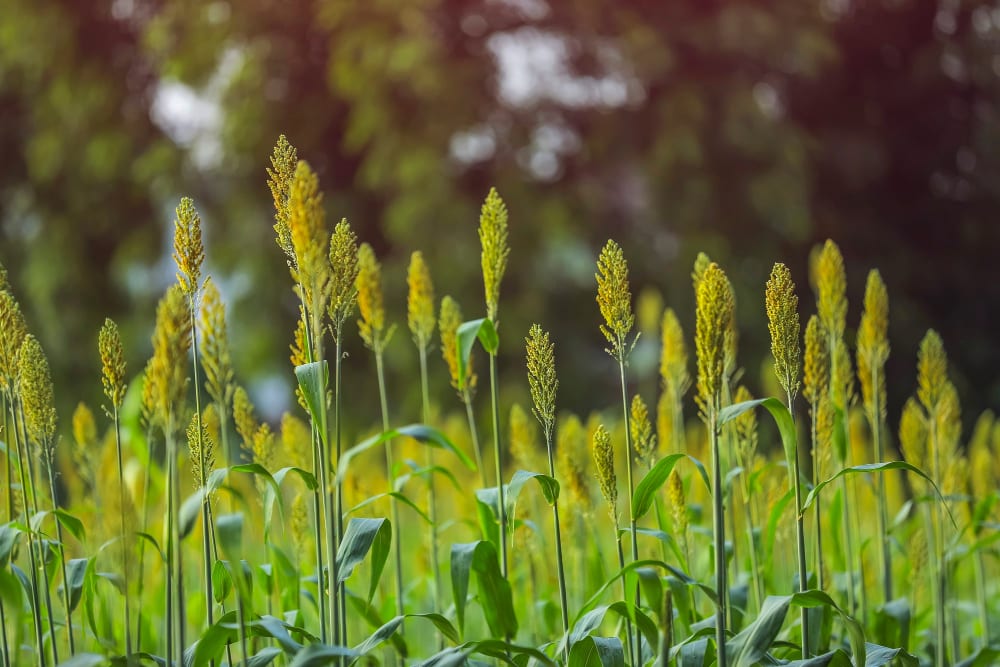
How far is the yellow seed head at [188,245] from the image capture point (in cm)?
135

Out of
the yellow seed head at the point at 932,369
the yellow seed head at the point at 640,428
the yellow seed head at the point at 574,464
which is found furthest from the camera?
the yellow seed head at the point at 932,369

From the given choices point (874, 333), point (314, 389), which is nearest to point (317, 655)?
point (314, 389)

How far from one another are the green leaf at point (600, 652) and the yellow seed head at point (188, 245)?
0.80 meters

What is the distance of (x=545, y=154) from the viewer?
7781 millimetres

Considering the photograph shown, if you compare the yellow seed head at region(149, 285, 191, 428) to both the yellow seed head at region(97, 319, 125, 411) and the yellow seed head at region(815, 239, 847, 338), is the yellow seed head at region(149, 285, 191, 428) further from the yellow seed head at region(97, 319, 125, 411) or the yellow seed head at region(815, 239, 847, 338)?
the yellow seed head at region(815, 239, 847, 338)

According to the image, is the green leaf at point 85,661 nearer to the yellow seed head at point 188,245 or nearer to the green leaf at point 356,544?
the green leaf at point 356,544

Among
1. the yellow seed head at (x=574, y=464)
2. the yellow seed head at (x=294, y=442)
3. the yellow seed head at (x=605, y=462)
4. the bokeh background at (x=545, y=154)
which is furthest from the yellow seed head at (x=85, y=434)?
the bokeh background at (x=545, y=154)

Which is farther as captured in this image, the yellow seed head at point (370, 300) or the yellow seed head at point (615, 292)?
the yellow seed head at point (370, 300)

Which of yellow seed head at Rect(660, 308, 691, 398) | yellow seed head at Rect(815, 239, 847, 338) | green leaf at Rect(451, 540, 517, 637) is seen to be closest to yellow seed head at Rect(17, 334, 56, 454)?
green leaf at Rect(451, 540, 517, 637)

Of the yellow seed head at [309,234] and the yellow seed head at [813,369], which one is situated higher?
the yellow seed head at [309,234]

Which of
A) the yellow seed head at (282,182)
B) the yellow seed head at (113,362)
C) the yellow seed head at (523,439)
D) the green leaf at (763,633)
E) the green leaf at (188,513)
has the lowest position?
the green leaf at (763,633)

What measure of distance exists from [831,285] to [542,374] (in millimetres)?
767

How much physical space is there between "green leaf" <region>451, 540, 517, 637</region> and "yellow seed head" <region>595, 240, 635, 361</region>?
14.6 inches

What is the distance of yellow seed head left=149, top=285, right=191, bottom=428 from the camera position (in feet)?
3.86
